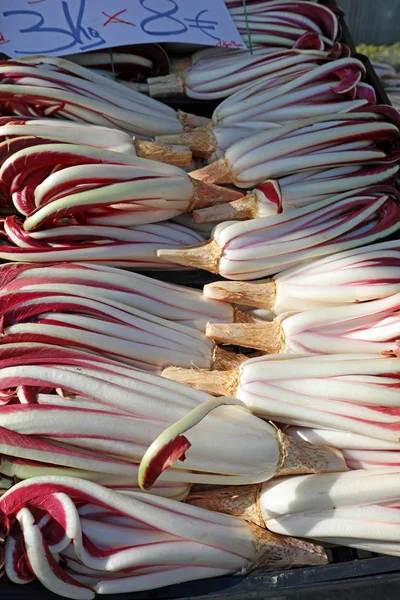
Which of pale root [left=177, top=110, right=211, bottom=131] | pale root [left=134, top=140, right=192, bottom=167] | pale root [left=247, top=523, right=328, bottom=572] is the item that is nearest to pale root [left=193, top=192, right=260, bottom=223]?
pale root [left=134, top=140, right=192, bottom=167]

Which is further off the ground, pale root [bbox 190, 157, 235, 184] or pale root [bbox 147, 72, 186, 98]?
pale root [bbox 147, 72, 186, 98]

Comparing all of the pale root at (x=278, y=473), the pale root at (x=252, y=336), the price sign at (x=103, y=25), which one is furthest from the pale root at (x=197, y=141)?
the pale root at (x=278, y=473)

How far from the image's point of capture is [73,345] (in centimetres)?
163

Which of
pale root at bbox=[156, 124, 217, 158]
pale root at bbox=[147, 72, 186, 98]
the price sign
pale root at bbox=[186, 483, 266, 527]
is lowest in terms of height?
pale root at bbox=[186, 483, 266, 527]

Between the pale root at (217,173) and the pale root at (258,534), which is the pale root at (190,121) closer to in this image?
the pale root at (217,173)

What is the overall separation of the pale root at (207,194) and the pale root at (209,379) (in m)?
0.57

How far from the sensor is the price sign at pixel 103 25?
225cm

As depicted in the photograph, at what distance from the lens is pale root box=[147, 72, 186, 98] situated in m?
2.34

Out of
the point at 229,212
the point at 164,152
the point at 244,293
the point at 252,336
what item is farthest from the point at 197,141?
the point at 252,336

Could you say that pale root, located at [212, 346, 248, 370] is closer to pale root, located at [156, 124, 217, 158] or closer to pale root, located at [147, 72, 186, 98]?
pale root, located at [156, 124, 217, 158]

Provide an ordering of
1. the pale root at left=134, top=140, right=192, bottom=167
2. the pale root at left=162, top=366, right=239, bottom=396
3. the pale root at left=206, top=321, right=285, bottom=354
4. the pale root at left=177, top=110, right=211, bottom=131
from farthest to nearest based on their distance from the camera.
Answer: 1. the pale root at left=177, top=110, right=211, bottom=131
2. the pale root at left=134, top=140, right=192, bottom=167
3. the pale root at left=206, top=321, right=285, bottom=354
4. the pale root at left=162, top=366, right=239, bottom=396

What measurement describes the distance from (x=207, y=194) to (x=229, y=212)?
0.09 meters

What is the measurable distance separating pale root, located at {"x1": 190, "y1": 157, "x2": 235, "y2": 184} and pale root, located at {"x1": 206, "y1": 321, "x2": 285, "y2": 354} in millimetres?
512

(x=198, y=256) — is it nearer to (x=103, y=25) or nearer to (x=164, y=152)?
(x=164, y=152)
